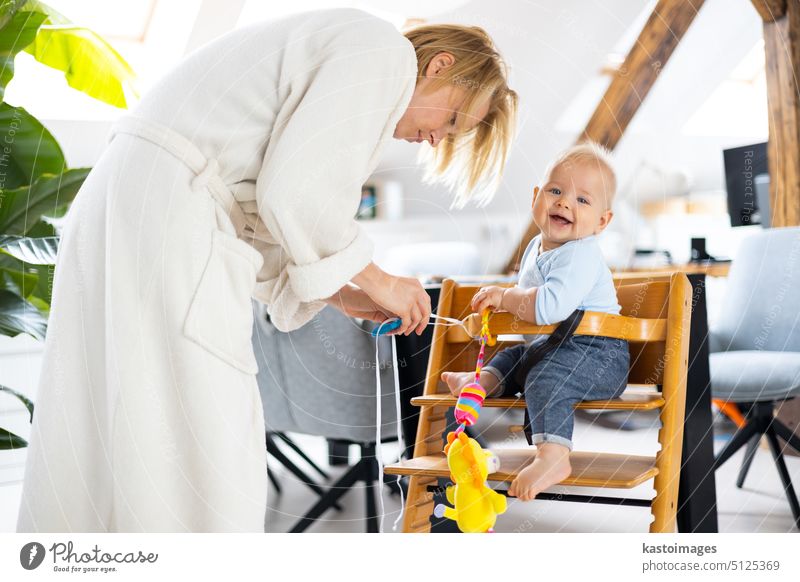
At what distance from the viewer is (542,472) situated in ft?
3.16

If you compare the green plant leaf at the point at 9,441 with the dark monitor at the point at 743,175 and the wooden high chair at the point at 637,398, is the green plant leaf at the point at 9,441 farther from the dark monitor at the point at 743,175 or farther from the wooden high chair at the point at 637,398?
the dark monitor at the point at 743,175

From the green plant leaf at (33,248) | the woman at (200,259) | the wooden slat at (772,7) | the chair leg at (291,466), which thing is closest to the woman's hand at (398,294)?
the woman at (200,259)

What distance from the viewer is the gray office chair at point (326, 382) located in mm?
1654

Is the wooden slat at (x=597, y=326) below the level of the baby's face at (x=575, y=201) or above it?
below

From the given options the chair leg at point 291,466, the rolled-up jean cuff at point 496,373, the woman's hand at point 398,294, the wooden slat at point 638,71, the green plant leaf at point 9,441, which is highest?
the wooden slat at point 638,71

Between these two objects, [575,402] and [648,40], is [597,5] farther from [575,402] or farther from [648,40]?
[575,402]

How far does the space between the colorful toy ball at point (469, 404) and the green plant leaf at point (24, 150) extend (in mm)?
785

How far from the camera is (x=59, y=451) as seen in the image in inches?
35.7

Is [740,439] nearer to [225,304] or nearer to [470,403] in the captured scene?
[470,403]

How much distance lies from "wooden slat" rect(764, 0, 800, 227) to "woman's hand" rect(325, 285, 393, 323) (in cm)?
138

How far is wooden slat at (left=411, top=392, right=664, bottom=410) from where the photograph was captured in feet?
3.19

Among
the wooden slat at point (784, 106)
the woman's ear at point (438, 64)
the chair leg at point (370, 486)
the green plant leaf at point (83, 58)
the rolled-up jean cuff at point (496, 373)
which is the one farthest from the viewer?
the wooden slat at point (784, 106)

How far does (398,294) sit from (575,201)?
0.26 m

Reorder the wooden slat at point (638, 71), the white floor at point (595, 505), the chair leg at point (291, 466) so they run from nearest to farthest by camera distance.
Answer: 1. the white floor at point (595, 505)
2. the wooden slat at point (638, 71)
3. the chair leg at point (291, 466)
